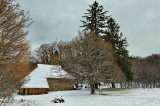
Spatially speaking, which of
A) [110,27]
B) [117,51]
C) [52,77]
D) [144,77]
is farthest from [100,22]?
[144,77]

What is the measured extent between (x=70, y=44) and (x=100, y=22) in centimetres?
1166

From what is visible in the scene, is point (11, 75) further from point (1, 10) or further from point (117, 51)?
point (117, 51)

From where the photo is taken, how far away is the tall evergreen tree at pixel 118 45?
86.4 feet

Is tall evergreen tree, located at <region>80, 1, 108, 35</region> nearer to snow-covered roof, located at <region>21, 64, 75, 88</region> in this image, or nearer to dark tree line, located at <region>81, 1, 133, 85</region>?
dark tree line, located at <region>81, 1, 133, 85</region>

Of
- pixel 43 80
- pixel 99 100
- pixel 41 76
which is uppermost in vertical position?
pixel 41 76

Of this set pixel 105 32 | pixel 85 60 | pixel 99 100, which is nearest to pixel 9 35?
pixel 99 100

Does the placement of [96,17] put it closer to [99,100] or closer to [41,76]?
[41,76]

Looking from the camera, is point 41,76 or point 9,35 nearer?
point 9,35

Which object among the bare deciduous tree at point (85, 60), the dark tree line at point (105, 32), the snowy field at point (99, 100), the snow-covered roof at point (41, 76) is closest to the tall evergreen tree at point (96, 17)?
the dark tree line at point (105, 32)

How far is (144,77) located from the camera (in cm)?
5019

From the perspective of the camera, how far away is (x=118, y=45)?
27.6m

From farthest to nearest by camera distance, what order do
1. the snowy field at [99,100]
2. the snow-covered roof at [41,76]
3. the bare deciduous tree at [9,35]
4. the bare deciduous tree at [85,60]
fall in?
1. the snow-covered roof at [41,76]
2. the bare deciduous tree at [85,60]
3. the snowy field at [99,100]
4. the bare deciduous tree at [9,35]

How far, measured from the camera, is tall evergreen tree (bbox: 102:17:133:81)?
86.4 feet

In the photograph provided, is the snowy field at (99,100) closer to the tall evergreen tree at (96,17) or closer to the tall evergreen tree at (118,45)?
the tall evergreen tree at (118,45)
